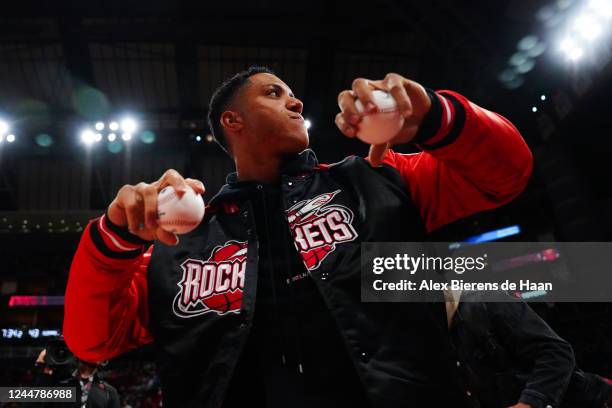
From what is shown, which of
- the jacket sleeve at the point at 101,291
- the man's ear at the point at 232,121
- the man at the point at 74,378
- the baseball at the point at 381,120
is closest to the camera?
the baseball at the point at 381,120

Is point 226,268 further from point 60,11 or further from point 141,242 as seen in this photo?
point 60,11

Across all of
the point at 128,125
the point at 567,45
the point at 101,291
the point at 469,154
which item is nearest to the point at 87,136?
the point at 128,125

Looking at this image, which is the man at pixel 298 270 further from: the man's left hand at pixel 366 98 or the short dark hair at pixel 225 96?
the short dark hair at pixel 225 96

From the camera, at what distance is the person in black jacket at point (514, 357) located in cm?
279

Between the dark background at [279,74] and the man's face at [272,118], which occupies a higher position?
the dark background at [279,74]

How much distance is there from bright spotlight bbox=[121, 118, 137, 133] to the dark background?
0.24 m

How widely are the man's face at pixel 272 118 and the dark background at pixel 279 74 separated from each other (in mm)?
7325

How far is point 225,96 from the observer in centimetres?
219

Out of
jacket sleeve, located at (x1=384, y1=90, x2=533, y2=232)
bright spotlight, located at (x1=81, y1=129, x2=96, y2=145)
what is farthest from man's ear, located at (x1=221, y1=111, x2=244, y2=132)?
bright spotlight, located at (x1=81, y1=129, x2=96, y2=145)

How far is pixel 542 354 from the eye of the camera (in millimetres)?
2818

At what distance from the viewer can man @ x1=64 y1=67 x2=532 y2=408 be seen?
4.02 feet

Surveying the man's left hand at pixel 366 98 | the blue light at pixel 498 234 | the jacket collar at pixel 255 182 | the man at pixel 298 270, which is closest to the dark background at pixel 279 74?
the blue light at pixel 498 234

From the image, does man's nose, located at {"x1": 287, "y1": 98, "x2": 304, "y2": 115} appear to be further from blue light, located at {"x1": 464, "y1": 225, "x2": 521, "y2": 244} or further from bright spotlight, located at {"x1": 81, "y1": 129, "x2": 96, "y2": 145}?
blue light, located at {"x1": 464, "y1": 225, "x2": 521, "y2": 244}

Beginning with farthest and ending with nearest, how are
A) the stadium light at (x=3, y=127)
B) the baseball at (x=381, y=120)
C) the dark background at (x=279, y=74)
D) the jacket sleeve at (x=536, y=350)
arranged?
the stadium light at (x=3, y=127)
the dark background at (x=279, y=74)
the jacket sleeve at (x=536, y=350)
the baseball at (x=381, y=120)
